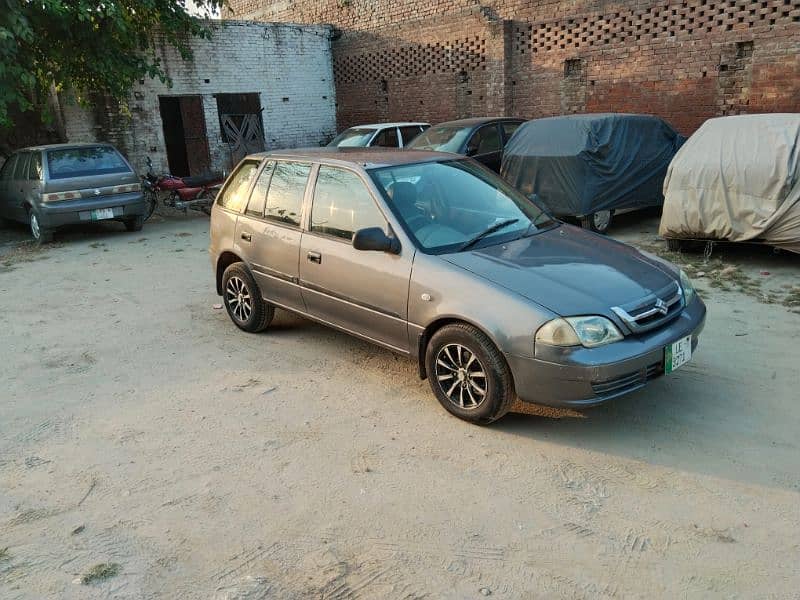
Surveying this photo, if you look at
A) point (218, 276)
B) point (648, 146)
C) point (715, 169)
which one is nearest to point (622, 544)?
point (218, 276)

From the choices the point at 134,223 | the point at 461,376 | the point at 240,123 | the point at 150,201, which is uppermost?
the point at 240,123

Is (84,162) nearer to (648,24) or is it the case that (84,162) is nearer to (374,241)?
(374,241)

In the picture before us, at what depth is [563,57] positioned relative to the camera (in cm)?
1334

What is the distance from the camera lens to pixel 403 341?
4.29m

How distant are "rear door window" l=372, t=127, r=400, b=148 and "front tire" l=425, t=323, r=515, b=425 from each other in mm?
9067

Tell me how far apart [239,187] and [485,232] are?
2.50 metres

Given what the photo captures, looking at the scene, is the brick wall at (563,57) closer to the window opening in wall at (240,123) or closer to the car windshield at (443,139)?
the window opening in wall at (240,123)

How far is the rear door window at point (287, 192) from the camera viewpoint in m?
5.04

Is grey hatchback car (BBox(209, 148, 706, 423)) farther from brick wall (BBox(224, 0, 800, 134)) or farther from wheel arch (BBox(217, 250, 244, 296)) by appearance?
brick wall (BBox(224, 0, 800, 134))

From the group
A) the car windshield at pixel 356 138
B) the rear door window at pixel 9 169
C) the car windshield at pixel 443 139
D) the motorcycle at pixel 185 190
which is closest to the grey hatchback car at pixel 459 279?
the car windshield at pixel 443 139

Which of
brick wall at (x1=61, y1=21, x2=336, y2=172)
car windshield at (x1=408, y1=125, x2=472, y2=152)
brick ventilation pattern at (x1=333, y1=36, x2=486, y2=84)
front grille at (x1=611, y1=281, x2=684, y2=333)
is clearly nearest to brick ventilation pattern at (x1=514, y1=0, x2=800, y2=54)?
brick ventilation pattern at (x1=333, y1=36, x2=486, y2=84)

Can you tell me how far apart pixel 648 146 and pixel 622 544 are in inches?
312

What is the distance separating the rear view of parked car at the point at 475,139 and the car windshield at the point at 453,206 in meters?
5.77

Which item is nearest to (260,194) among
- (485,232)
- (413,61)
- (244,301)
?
(244,301)
